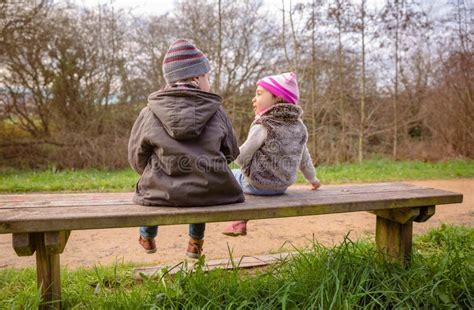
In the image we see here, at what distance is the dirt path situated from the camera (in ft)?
12.4

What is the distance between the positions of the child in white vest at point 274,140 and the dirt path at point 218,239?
0.82 m

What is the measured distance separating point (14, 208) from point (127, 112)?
11.6 meters

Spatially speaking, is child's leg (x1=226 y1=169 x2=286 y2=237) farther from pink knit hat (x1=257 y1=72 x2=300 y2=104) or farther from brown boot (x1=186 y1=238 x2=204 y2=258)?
pink knit hat (x1=257 y1=72 x2=300 y2=104)

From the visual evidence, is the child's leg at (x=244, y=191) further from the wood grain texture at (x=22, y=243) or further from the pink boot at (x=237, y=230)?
the wood grain texture at (x=22, y=243)

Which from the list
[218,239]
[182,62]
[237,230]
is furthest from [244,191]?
[218,239]

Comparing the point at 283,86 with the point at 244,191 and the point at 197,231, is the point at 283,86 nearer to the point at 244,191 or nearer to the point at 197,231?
the point at 244,191

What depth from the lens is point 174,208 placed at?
7.11ft

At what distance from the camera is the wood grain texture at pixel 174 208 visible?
6.37 feet

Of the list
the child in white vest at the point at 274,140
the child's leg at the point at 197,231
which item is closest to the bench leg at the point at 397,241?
the child in white vest at the point at 274,140

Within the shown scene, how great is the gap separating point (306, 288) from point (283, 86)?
134 centimetres

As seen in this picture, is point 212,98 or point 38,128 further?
point 38,128

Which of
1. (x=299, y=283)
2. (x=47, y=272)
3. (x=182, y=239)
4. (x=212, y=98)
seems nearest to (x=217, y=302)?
(x=299, y=283)

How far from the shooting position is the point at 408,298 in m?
2.27

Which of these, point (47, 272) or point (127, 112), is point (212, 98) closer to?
point (47, 272)
